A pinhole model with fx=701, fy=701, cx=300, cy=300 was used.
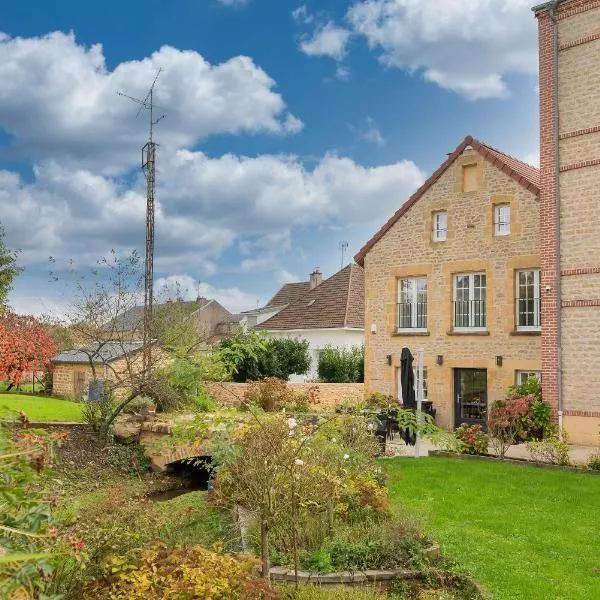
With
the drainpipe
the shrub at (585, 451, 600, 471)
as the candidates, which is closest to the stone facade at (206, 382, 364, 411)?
the drainpipe

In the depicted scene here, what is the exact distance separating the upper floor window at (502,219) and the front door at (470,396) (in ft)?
14.6

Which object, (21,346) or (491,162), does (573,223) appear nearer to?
(491,162)

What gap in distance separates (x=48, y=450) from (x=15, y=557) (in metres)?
2.84

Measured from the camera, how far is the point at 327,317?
112 ft

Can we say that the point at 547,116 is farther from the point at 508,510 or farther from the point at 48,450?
the point at 48,450

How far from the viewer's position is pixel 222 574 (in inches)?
219

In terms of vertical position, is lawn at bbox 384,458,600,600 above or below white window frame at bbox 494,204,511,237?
below

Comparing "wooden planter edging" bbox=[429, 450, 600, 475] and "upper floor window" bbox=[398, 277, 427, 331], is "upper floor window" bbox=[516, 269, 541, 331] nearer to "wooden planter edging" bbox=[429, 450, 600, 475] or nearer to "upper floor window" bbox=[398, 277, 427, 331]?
"upper floor window" bbox=[398, 277, 427, 331]

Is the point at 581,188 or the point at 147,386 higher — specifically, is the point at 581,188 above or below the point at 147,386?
above

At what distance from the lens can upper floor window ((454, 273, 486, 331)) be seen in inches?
887

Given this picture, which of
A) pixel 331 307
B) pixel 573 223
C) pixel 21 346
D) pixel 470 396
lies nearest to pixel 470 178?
pixel 573 223

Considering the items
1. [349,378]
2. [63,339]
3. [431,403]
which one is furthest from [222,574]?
[63,339]

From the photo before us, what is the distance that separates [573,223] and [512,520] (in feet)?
35.2

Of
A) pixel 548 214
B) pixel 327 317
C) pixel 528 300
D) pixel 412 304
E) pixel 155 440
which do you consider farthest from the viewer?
pixel 327 317
